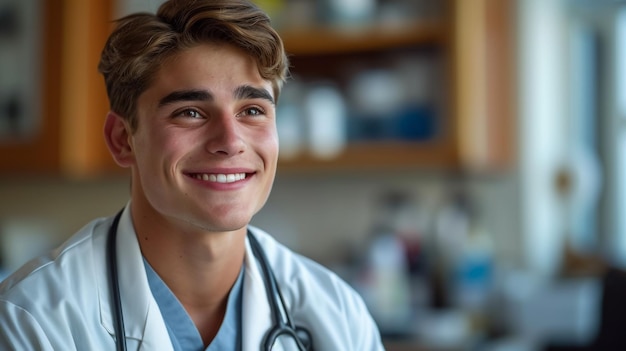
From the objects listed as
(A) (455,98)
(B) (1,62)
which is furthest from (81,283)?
(B) (1,62)

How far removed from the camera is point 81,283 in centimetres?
100

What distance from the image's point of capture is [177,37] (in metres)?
1.00

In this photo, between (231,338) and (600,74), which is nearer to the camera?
(231,338)

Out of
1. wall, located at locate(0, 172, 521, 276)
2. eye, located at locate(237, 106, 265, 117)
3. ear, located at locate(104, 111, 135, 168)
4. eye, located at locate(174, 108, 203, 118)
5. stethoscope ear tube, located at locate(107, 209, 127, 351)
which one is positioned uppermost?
eye, located at locate(174, 108, 203, 118)

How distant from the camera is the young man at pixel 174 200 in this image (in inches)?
39.0

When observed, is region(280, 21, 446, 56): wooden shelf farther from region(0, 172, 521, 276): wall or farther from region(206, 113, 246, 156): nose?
region(206, 113, 246, 156): nose

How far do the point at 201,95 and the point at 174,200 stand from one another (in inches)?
5.4

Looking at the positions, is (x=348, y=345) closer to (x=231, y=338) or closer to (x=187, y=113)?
(x=231, y=338)

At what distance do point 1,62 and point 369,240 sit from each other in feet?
4.65

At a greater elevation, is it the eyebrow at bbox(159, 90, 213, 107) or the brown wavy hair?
the brown wavy hair

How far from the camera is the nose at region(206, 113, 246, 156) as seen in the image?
1.00 meters

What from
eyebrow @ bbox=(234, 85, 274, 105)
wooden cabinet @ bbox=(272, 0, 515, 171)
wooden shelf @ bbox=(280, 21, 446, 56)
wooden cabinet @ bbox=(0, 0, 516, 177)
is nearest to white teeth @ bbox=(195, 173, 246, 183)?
eyebrow @ bbox=(234, 85, 274, 105)

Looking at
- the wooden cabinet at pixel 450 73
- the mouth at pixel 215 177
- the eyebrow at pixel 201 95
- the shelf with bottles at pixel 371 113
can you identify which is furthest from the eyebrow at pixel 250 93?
the shelf with bottles at pixel 371 113

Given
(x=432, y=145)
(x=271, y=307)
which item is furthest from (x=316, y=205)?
(x=271, y=307)
